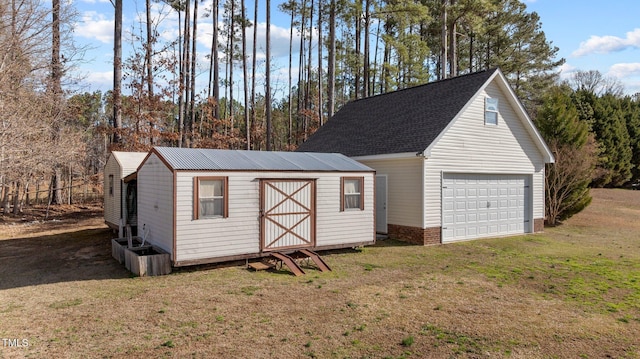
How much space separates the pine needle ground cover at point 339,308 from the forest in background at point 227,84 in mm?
6869

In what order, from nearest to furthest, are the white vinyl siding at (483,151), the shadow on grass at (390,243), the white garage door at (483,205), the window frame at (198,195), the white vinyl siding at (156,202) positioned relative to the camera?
the window frame at (198,195), the white vinyl siding at (156,202), the shadow on grass at (390,243), the white vinyl siding at (483,151), the white garage door at (483,205)

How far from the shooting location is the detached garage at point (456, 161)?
47.0 feet

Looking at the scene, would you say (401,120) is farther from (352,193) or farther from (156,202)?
(156,202)

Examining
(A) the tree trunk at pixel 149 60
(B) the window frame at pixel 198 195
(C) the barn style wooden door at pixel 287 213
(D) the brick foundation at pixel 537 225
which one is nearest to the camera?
(B) the window frame at pixel 198 195

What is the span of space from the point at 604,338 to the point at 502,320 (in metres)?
1.39

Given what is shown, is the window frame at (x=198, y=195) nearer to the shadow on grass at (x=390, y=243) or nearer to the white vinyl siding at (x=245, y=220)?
the white vinyl siding at (x=245, y=220)

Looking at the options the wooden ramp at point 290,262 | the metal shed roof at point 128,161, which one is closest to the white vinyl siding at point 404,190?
the wooden ramp at point 290,262

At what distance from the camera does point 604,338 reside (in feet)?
19.9

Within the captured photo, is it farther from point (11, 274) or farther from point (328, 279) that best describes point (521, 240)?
point (11, 274)

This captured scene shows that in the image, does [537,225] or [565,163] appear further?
[565,163]

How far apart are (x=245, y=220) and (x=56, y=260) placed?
571 cm

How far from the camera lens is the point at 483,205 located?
15836mm

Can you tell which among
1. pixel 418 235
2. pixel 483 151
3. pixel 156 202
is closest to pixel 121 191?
pixel 156 202

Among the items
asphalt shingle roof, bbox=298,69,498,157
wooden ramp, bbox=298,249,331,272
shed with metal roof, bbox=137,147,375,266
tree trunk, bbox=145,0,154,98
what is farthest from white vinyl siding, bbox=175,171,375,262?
tree trunk, bbox=145,0,154,98
